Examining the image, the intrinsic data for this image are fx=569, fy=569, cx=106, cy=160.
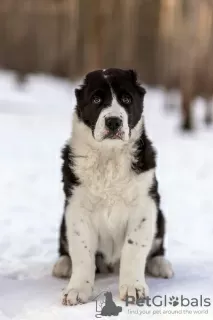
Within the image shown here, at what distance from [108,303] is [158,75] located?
2435 centimetres

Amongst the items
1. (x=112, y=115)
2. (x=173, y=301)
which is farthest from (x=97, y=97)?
(x=173, y=301)

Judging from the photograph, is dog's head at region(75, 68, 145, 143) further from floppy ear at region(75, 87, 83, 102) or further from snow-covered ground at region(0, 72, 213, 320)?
snow-covered ground at region(0, 72, 213, 320)

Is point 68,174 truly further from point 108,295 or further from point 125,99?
point 108,295

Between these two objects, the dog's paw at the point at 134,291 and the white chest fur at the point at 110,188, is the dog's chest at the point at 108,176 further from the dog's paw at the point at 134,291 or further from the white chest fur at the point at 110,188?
the dog's paw at the point at 134,291

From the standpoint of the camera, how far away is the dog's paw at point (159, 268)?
12.5ft

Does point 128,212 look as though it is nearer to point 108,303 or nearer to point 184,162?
point 108,303

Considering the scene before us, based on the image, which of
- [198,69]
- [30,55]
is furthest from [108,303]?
[30,55]

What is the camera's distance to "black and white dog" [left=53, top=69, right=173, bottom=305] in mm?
3357

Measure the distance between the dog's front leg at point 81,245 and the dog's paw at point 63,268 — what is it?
1.17 feet

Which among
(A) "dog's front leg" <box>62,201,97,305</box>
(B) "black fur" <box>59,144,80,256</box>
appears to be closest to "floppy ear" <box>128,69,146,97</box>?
(B) "black fur" <box>59,144,80,256</box>

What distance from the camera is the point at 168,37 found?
835 inches

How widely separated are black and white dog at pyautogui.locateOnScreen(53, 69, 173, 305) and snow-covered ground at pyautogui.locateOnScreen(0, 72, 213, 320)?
214 millimetres

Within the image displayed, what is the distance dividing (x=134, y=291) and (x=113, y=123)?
968 mm

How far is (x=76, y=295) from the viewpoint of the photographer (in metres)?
3.21
